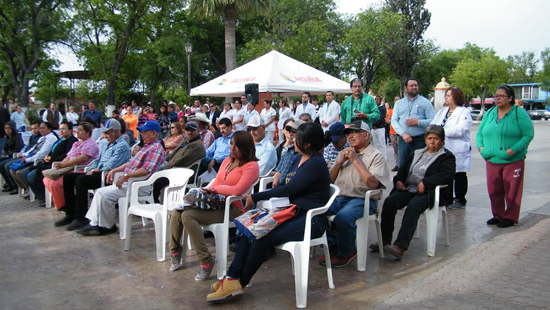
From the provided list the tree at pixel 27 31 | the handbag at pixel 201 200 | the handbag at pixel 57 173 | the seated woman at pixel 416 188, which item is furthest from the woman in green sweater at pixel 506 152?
the tree at pixel 27 31

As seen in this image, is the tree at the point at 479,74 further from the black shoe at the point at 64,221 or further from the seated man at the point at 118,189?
the black shoe at the point at 64,221

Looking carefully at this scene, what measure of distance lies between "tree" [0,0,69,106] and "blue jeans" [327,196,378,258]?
86.1 ft

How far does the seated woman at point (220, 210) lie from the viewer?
4.27 m

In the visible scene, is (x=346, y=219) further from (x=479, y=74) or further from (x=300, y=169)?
(x=479, y=74)

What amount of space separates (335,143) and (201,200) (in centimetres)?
180

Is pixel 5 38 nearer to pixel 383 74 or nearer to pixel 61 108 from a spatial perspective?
pixel 61 108

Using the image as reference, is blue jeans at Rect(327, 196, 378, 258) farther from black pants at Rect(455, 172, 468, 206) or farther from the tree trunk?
the tree trunk

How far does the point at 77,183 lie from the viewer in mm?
6371

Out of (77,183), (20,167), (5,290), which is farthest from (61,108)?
(5,290)

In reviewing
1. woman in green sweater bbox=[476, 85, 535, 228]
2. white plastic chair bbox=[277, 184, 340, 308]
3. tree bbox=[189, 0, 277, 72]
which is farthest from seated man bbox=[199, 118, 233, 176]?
tree bbox=[189, 0, 277, 72]

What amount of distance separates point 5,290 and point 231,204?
89.0 inches

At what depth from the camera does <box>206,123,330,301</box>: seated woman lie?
3660mm

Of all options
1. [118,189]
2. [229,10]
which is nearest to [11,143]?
[118,189]

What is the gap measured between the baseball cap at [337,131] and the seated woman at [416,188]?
2.82 feet
